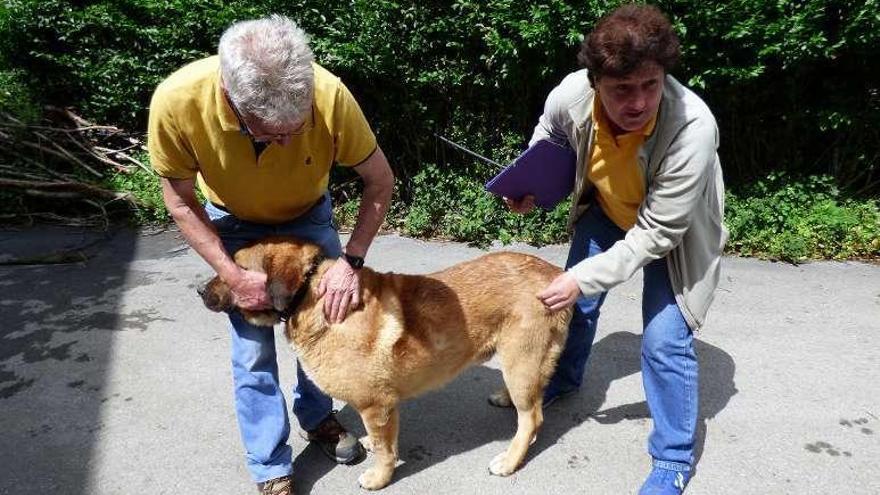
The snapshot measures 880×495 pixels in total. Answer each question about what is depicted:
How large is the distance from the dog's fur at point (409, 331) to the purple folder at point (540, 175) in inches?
17.7

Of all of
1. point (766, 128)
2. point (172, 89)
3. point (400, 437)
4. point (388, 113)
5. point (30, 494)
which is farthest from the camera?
point (388, 113)

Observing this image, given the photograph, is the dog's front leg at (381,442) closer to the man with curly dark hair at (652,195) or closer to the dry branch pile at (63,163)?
the man with curly dark hair at (652,195)

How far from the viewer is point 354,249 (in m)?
2.73

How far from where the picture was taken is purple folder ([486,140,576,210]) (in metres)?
3.22

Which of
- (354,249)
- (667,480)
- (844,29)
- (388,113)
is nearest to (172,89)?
(354,249)

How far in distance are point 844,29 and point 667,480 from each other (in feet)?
15.8

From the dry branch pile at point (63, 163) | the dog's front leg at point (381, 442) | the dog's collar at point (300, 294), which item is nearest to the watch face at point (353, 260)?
the dog's collar at point (300, 294)

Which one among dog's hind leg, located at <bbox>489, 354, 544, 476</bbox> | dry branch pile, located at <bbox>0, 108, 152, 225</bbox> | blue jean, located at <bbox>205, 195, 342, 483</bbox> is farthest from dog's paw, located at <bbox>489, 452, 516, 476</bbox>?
dry branch pile, located at <bbox>0, 108, 152, 225</bbox>

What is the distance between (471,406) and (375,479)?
0.91m

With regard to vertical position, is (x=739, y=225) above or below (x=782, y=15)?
below

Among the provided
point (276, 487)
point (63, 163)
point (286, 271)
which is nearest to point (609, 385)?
point (276, 487)

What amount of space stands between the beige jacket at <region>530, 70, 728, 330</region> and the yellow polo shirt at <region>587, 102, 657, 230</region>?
45 mm

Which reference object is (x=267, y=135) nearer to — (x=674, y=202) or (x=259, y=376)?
(x=259, y=376)

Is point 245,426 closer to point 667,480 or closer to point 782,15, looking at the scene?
point 667,480
